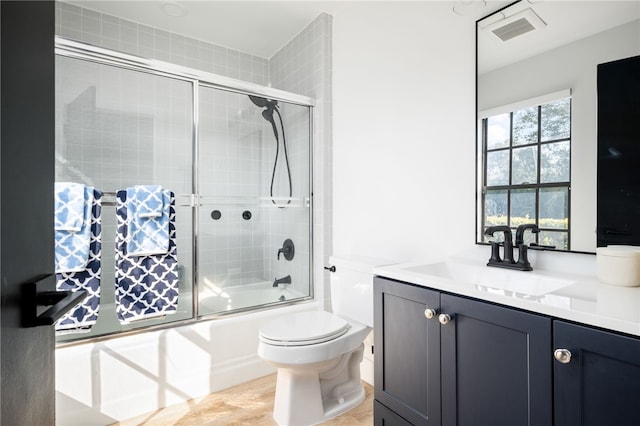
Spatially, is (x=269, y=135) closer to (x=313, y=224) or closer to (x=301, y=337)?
(x=313, y=224)

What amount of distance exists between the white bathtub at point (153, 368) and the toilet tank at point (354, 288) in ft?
1.98

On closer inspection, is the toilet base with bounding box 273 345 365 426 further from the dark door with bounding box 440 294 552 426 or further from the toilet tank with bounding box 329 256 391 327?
the dark door with bounding box 440 294 552 426

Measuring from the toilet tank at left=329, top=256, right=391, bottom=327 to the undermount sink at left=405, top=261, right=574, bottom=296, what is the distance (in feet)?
1.17

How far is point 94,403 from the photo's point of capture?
1673 millimetres

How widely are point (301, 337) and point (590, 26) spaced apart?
5.45 ft

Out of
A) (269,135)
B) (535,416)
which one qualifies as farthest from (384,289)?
(269,135)

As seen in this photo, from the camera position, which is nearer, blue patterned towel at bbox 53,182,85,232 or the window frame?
the window frame

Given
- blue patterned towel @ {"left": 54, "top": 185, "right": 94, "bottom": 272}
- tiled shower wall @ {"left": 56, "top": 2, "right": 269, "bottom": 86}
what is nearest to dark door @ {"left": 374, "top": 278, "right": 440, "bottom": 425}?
blue patterned towel @ {"left": 54, "top": 185, "right": 94, "bottom": 272}

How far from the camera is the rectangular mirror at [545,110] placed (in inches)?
46.9

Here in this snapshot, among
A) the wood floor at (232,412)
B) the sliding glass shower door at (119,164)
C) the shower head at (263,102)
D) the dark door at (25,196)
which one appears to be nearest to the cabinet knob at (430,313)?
the wood floor at (232,412)

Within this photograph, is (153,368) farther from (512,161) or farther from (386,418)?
(512,161)

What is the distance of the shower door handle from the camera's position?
1.89 ft

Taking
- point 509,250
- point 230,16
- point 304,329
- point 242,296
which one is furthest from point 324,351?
point 230,16

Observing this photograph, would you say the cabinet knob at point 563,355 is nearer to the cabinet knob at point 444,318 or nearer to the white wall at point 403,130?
the cabinet knob at point 444,318
